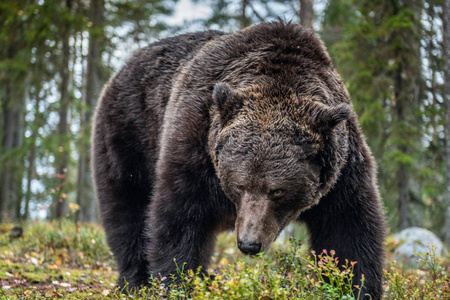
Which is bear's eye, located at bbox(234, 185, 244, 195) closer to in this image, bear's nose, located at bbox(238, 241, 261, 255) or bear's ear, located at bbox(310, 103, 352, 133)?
bear's nose, located at bbox(238, 241, 261, 255)

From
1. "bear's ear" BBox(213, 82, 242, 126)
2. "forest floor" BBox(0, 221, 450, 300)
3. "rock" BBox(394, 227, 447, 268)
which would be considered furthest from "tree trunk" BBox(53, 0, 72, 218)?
"bear's ear" BBox(213, 82, 242, 126)

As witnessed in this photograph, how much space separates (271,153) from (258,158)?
0.12 meters

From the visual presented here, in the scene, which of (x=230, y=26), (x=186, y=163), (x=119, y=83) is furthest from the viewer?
(x=230, y=26)

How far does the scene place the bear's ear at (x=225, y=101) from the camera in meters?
4.09

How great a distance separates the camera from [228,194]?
4.12m

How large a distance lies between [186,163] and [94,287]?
2.72 m

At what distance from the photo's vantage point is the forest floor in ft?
11.1

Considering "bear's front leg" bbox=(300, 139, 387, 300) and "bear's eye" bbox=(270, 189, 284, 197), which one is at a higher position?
"bear's eye" bbox=(270, 189, 284, 197)

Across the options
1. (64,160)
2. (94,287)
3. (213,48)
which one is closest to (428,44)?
(213,48)

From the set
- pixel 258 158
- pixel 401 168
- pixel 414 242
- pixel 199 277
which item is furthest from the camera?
pixel 401 168

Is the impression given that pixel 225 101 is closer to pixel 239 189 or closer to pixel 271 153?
pixel 271 153

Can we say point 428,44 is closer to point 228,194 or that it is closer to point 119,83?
point 119,83

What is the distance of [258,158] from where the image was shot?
379 centimetres

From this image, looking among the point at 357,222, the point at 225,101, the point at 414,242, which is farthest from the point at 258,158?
the point at 414,242
